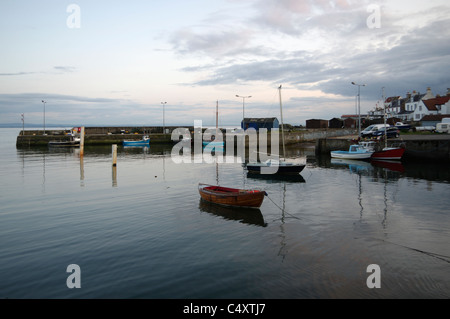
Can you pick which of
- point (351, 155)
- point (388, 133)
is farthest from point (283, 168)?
point (388, 133)

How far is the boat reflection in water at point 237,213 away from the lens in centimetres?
1927

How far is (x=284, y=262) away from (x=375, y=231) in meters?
6.89

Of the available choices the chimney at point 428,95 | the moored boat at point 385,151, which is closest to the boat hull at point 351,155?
the moored boat at point 385,151

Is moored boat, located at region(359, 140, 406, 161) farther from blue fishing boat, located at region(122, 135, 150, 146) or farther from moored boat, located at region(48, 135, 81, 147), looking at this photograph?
moored boat, located at region(48, 135, 81, 147)

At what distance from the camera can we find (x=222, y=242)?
1551 centimetres

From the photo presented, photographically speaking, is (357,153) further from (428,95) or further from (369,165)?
(428,95)

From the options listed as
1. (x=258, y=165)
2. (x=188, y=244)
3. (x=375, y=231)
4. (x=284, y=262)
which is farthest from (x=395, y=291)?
(x=258, y=165)

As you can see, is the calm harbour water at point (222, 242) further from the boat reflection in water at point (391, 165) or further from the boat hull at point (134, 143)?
the boat hull at point (134, 143)

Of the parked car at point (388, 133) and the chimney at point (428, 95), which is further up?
the chimney at point (428, 95)

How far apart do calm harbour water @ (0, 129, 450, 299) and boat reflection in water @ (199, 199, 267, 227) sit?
0.13m

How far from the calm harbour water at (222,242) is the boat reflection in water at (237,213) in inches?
5.2

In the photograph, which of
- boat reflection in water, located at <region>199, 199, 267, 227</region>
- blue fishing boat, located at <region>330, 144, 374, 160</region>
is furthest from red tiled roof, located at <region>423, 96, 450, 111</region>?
boat reflection in water, located at <region>199, 199, 267, 227</region>

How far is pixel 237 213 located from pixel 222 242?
573cm

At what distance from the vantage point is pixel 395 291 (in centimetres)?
1093
